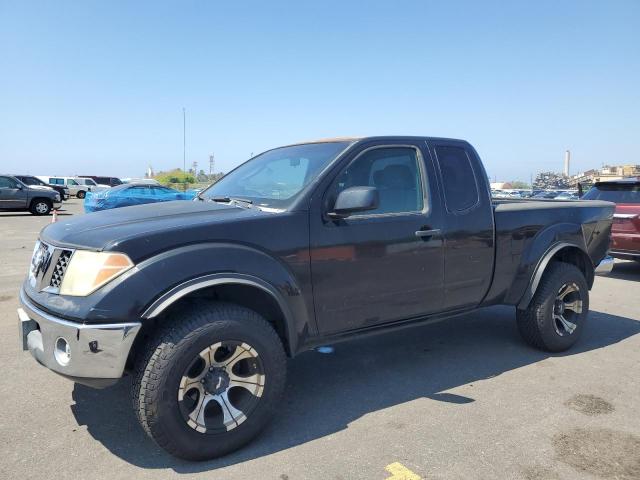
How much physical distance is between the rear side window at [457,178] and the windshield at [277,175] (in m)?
0.94

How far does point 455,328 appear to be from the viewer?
5.49 metres

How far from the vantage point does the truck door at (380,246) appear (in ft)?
10.8

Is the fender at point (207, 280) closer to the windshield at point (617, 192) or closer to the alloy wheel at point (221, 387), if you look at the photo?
the alloy wheel at point (221, 387)

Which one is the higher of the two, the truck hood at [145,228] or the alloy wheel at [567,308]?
the truck hood at [145,228]

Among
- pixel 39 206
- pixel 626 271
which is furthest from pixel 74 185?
pixel 626 271

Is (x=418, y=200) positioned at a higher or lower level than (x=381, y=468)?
higher

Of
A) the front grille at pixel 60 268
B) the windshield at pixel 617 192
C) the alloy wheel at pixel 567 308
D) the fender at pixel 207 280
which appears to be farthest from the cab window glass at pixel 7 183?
the alloy wheel at pixel 567 308

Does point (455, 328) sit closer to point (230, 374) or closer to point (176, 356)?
point (230, 374)

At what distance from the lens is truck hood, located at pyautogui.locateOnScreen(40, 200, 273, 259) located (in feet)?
8.83

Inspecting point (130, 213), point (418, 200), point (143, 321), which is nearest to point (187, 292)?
point (143, 321)

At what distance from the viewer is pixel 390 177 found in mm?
3793

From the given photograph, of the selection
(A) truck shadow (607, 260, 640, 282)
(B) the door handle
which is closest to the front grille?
(B) the door handle

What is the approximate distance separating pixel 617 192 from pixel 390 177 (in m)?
6.91

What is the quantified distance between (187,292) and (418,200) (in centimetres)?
199
